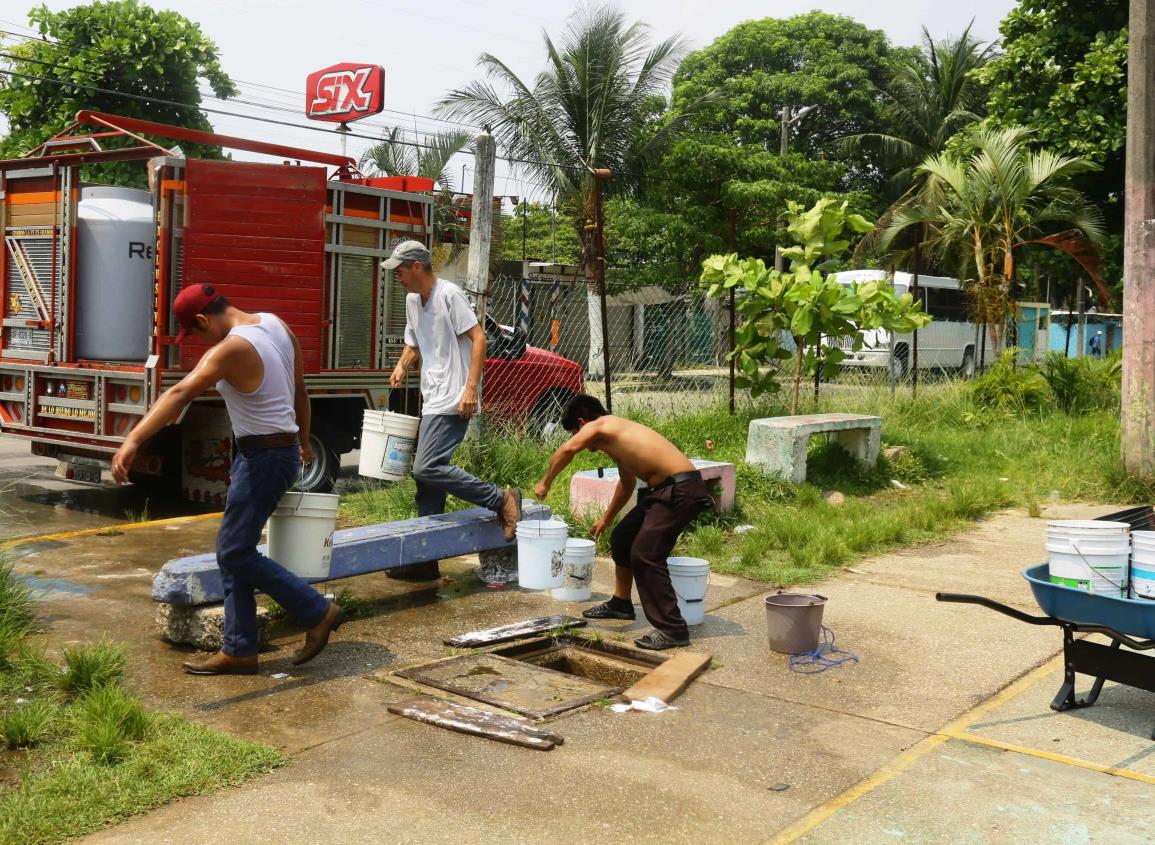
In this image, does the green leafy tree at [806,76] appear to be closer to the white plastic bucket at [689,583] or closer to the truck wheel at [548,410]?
the truck wheel at [548,410]

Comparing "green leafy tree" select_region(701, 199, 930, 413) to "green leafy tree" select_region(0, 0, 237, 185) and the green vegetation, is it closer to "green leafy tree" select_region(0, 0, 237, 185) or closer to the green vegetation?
the green vegetation

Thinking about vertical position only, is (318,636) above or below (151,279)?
below

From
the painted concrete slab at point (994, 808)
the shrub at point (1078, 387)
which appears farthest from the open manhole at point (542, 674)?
the shrub at point (1078, 387)

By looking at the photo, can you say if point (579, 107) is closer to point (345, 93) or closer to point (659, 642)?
point (345, 93)

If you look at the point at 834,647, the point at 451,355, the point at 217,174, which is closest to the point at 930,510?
the point at 834,647

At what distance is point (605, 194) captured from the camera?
90.3 feet

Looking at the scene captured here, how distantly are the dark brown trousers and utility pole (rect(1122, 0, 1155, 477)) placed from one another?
6.27 metres

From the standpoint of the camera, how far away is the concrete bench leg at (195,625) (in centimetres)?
565

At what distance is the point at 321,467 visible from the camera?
10.6m

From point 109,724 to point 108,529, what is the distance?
453 centimetres

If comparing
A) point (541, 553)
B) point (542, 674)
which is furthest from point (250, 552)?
point (541, 553)

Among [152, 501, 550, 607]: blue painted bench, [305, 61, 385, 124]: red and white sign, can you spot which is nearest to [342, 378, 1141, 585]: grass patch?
[152, 501, 550, 607]: blue painted bench

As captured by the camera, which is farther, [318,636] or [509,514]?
[509,514]

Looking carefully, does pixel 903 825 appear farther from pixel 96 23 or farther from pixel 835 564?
pixel 96 23
